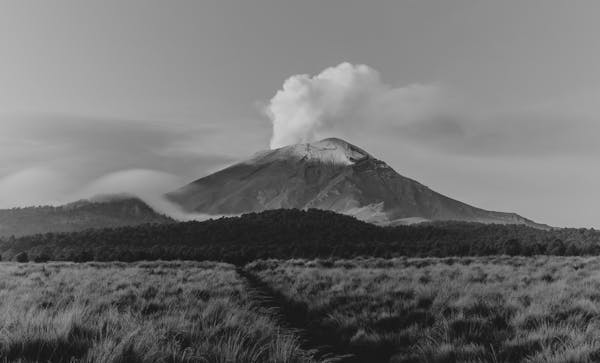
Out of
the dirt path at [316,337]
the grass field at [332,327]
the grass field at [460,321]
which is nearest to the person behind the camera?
the grass field at [332,327]

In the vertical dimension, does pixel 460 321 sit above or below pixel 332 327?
above

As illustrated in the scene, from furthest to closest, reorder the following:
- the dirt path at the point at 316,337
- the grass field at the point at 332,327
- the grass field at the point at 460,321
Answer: the dirt path at the point at 316,337 → the grass field at the point at 460,321 → the grass field at the point at 332,327

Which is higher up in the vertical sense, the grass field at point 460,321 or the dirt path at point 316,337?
the grass field at point 460,321

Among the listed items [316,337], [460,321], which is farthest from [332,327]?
[460,321]

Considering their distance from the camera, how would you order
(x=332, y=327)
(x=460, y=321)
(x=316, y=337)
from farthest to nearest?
(x=332, y=327) < (x=316, y=337) < (x=460, y=321)

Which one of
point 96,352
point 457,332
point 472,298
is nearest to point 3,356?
point 96,352

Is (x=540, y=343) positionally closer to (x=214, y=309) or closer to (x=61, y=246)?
(x=214, y=309)

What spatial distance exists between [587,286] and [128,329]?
12871 mm

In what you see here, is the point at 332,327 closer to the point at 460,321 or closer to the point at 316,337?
the point at 316,337

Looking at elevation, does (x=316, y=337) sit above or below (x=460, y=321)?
below

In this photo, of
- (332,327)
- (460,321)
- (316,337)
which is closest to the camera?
(460,321)

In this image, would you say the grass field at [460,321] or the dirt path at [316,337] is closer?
the grass field at [460,321]

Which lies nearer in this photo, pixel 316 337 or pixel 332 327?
pixel 316 337

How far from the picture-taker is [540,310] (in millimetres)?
9117
